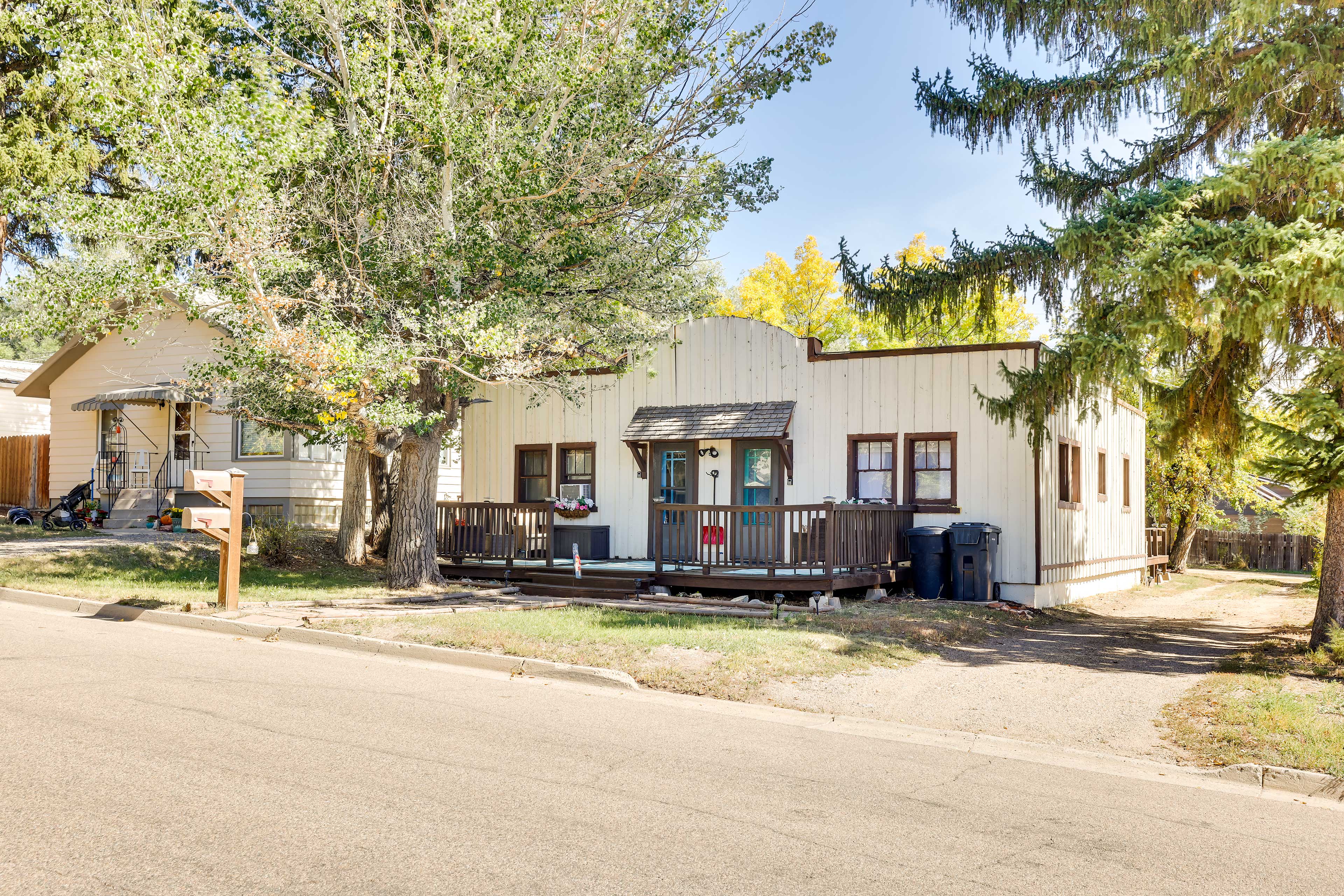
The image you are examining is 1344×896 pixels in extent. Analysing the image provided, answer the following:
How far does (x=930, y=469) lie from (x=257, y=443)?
600 inches

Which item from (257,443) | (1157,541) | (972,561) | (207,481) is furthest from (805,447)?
(257,443)

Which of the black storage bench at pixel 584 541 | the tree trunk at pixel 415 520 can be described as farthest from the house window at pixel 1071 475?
the tree trunk at pixel 415 520

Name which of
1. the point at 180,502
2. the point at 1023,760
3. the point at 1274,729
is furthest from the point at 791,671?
the point at 180,502

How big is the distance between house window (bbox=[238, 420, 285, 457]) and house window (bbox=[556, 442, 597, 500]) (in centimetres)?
721

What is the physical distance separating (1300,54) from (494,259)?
32.6ft

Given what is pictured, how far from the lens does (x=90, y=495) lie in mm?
23328

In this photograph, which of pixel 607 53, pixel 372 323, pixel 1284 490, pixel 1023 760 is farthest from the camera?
pixel 1284 490

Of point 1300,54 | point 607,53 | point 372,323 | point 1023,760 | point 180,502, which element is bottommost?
point 1023,760

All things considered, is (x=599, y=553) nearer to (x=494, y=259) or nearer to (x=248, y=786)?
(x=494, y=259)

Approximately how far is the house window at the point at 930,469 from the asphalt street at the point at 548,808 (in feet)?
30.3

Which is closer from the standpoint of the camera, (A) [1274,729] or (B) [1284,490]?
(A) [1274,729]

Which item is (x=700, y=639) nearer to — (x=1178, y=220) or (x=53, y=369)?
(x=1178, y=220)

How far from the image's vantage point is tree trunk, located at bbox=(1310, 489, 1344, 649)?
438 inches

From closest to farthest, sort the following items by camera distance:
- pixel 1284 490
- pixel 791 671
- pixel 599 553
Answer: pixel 791 671
pixel 599 553
pixel 1284 490
